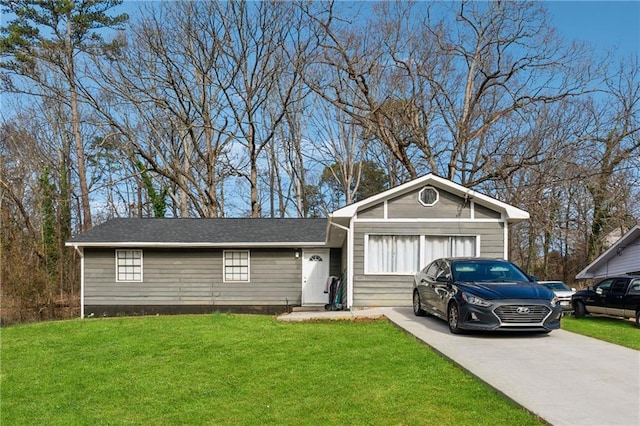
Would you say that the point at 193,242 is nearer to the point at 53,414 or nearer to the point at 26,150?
the point at 53,414

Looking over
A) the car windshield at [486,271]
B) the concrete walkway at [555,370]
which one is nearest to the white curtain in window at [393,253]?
the car windshield at [486,271]

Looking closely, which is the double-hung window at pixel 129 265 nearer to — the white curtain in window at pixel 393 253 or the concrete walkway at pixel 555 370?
the white curtain in window at pixel 393 253

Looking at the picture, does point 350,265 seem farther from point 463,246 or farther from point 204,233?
point 204,233

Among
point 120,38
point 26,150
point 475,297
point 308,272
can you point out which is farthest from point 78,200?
point 475,297

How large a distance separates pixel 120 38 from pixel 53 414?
2647 cm

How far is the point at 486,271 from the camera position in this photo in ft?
36.0

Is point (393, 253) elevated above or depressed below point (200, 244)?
below

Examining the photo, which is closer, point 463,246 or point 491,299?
point 491,299

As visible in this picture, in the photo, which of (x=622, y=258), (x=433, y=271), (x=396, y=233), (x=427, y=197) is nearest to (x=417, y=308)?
(x=433, y=271)

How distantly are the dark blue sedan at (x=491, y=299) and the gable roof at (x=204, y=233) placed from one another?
27.9ft

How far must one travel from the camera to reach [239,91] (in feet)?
97.7

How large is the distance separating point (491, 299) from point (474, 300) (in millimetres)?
279

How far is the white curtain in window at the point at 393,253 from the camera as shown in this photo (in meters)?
15.3

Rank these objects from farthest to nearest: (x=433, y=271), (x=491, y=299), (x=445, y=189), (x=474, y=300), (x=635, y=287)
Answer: (x=445, y=189) < (x=635, y=287) < (x=433, y=271) < (x=474, y=300) < (x=491, y=299)
